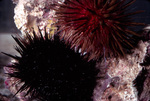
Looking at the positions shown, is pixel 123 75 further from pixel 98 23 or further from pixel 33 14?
pixel 33 14

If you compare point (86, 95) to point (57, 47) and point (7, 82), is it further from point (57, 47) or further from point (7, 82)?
point (7, 82)

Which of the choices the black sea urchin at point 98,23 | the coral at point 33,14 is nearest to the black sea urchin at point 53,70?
the black sea urchin at point 98,23

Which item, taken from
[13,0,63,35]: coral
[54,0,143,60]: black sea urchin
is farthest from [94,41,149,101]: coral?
[13,0,63,35]: coral

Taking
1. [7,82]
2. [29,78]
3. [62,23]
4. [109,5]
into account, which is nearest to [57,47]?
[62,23]

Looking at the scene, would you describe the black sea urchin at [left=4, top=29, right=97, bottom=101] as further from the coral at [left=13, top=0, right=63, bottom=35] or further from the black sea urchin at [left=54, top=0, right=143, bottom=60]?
the coral at [left=13, top=0, right=63, bottom=35]

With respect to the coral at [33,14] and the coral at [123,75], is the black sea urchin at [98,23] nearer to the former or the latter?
the coral at [123,75]
